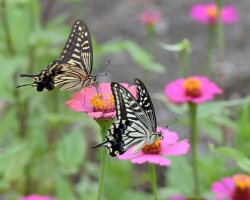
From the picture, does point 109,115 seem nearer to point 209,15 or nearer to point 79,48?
point 79,48

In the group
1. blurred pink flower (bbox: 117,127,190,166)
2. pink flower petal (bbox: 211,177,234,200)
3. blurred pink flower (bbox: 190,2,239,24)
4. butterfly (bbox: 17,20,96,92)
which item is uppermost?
blurred pink flower (bbox: 190,2,239,24)

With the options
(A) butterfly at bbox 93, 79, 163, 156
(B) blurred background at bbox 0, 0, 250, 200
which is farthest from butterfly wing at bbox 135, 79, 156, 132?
(B) blurred background at bbox 0, 0, 250, 200

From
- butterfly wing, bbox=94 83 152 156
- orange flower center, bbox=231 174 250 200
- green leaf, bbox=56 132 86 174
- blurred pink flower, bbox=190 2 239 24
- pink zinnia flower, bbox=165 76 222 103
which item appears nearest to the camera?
butterfly wing, bbox=94 83 152 156

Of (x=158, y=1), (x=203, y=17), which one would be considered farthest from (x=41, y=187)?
(x=158, y=1)

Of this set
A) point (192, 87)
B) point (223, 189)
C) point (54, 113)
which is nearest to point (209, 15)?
point (54, 113)

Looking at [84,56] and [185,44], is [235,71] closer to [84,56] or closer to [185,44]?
[185,44]

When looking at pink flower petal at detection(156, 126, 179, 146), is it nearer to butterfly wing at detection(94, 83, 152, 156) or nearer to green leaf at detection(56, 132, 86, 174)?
butterfly wing at detection(94, 83, 152, 156)
